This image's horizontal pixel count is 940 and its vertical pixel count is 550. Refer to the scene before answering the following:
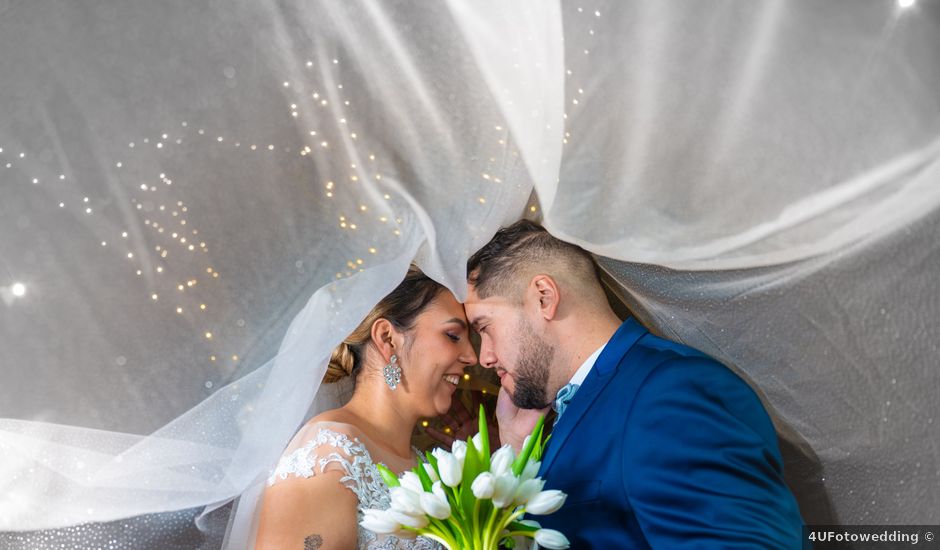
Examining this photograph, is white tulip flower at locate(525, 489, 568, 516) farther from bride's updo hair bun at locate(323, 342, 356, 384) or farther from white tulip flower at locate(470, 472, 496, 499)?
bride's updo hair bun at locate(323, 342, 356, 384)

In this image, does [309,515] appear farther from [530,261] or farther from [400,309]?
[530,261]

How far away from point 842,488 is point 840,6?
3.12 feet

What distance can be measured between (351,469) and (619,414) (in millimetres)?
633

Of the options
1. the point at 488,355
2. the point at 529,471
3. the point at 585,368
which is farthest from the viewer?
the point at 488,355

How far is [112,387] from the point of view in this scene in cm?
161

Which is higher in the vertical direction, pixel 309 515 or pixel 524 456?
pixel 524 456

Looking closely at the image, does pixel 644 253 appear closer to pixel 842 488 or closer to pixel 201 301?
pixel 842 488

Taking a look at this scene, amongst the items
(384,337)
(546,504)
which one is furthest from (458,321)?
(546,504)

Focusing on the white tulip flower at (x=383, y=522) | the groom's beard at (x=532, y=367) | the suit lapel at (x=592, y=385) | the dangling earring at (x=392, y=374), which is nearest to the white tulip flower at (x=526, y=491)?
the white tulip flower at (x=383, y=522)

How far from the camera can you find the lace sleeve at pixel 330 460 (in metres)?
2.06

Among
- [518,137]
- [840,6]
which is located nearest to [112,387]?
[518,137]

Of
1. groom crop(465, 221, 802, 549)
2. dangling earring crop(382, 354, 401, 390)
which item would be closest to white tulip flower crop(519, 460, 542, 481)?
groom crop(465, 221, 802, 549)

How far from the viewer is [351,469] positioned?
2.13 metres

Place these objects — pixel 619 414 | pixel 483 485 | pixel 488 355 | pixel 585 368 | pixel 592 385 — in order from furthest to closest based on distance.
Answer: pixel 488 355, pixel 585 368, pixel 592 385, pixel 619 414, pixel 483 485
